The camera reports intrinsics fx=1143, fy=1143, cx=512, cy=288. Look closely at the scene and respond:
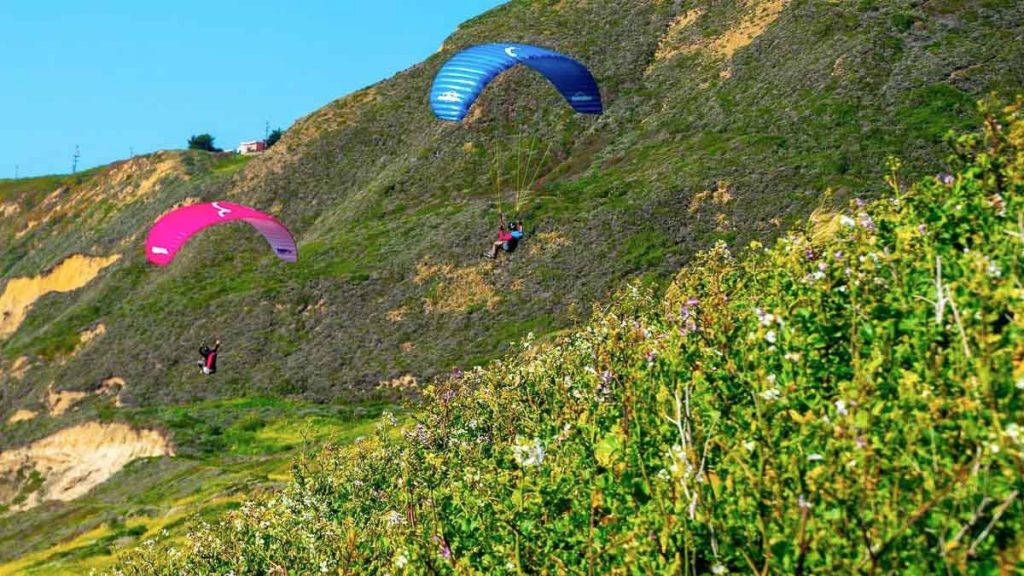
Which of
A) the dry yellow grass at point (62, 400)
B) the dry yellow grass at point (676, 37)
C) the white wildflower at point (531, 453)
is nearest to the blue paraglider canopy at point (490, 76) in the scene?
the white wildflower at point (531, 453)

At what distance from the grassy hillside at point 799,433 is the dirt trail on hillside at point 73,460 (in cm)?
4494

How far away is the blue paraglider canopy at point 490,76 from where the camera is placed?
3178 centimetres

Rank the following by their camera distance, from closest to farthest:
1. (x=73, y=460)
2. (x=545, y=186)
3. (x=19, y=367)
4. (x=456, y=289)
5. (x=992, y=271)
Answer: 1. (x=992, y=271)
2. (x=73, y=460)
3. (x=456, y=289)
4. (x=545, y=186)
5. (x=19, y=367)

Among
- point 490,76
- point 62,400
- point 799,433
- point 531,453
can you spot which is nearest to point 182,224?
point 490,76

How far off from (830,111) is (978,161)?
59.1 metres

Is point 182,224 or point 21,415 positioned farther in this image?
point 21,415

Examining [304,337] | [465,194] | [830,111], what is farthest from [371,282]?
[830,111]

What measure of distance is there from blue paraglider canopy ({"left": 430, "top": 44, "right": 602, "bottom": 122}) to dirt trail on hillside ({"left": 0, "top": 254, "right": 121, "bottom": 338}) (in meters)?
90.3

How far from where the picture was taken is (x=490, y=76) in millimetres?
32094

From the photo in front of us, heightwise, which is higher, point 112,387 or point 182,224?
point 182,224

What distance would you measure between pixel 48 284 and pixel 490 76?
101 m

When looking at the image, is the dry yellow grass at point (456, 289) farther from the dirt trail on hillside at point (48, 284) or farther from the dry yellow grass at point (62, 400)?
the dirt trail on hillside at point (48, 284)

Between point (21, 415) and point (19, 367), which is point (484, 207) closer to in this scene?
point (21, 415)

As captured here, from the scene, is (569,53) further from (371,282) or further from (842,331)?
Result: (842,331)
